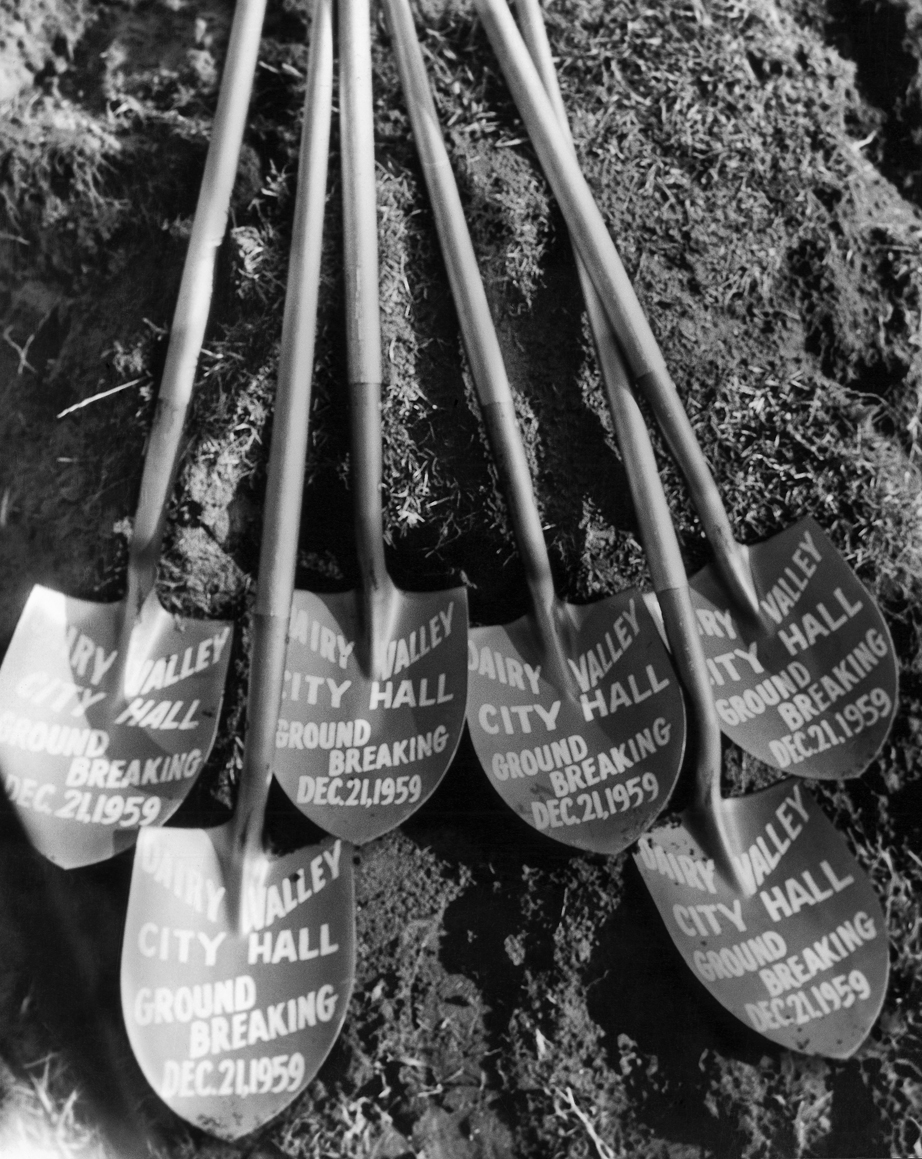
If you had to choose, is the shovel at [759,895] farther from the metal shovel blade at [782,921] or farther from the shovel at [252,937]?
the shovel at [252,937]

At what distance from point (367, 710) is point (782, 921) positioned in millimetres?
671

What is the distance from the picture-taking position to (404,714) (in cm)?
151

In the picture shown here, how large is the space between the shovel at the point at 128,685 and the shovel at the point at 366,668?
0.50 ft

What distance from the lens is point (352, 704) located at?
1526mm

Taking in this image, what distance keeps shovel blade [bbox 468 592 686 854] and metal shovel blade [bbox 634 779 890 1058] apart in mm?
89

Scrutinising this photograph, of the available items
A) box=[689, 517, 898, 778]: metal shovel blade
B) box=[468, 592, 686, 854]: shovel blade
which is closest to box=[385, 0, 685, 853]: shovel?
box=[468, 592, 686, 854]: shovel blade

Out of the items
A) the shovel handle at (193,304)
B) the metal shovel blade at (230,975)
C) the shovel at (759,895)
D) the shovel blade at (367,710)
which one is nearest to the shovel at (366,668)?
the shovel blade at (367,710)

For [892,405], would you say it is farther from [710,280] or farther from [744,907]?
[744,907]

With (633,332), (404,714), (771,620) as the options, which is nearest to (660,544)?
(771,620)

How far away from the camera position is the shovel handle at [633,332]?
1.58 meters

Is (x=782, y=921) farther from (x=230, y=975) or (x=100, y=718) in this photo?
(x=100, y=718)

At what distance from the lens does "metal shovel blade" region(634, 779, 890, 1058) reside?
1255mm

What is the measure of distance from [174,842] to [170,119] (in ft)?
4.58

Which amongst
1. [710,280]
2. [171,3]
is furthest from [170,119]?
[710,280]
